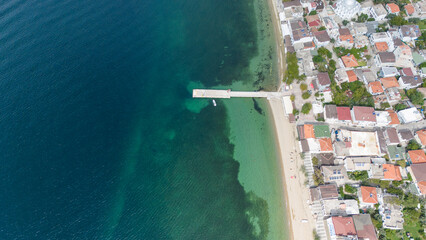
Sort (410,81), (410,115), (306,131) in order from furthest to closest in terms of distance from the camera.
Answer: (410,81) < (306,131) < (410,115)

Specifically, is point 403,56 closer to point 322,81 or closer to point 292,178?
point 322,81

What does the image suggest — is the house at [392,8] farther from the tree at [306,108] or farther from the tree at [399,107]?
the tree at [306,108]

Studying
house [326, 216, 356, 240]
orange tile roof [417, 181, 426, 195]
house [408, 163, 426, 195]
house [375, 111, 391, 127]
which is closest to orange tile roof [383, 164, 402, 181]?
house [408, 163, 426, 195]

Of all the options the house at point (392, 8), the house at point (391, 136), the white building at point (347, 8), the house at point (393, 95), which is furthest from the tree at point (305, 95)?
the house at point (392, 8)

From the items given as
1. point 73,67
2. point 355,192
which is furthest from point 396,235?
point 73,67

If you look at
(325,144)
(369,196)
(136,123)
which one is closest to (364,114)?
(325,144)

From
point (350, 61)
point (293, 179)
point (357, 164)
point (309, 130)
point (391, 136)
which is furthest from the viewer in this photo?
point (350, 61)
